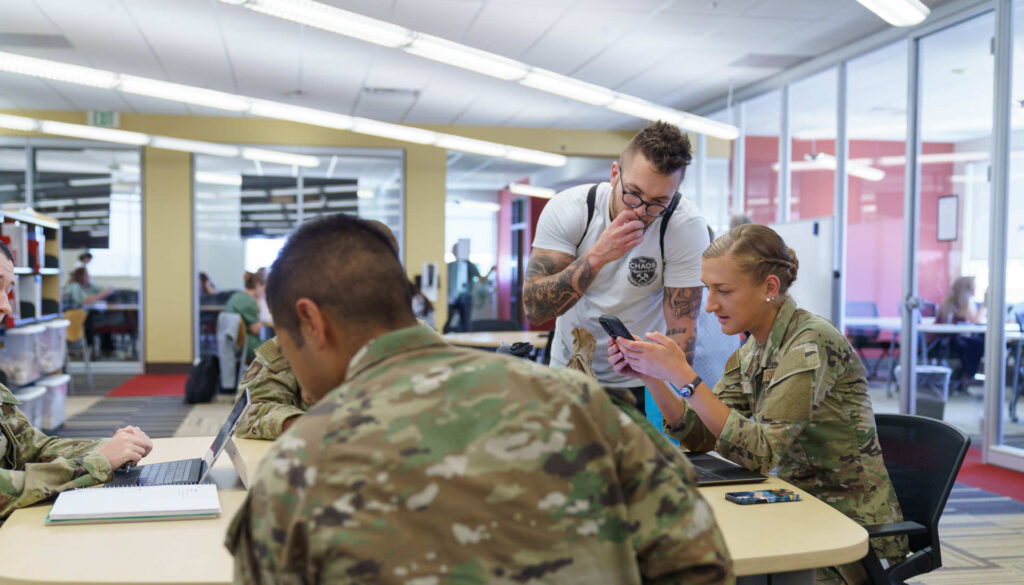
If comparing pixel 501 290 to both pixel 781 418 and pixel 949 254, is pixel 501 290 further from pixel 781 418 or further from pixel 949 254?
pixel 781 418

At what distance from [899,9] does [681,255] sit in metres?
3.02

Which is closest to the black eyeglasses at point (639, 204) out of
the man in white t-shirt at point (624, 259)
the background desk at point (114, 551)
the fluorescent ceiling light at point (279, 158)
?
the man in white t-shirt at point (624, 259)

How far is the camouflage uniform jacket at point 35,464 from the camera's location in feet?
5.06

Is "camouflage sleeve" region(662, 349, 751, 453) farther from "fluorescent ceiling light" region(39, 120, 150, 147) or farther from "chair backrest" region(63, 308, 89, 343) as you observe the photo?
"fluorescent ceiling light" region(39, 120, 150, 147)

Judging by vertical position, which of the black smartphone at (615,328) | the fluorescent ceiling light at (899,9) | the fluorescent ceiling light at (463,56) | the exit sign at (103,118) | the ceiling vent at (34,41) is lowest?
the black smartphone at (615,328)

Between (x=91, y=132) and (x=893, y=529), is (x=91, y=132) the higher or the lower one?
the higher one

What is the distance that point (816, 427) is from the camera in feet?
6.12

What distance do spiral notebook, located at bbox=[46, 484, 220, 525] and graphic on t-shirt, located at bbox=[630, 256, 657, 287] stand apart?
131cm

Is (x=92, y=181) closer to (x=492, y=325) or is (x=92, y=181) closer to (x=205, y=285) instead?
(x=205, y=285)

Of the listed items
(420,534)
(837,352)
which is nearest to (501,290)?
(837,352)

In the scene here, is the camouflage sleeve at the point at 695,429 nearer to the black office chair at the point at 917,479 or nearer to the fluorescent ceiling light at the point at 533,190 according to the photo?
the black office chair at the point at 917,479

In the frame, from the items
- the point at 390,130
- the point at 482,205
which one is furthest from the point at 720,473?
the point at 482,205

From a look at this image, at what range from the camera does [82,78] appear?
5883mm

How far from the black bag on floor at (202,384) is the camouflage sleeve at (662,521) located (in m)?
7.20
